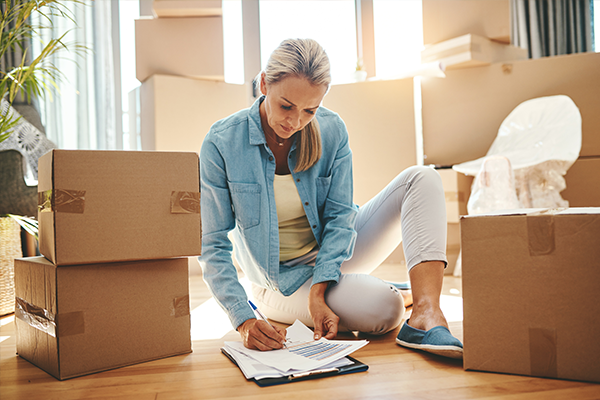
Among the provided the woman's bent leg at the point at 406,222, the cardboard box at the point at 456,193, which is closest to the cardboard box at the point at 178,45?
the cardboard box at the point at 456,193

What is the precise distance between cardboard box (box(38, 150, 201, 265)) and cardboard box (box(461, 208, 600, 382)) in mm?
504

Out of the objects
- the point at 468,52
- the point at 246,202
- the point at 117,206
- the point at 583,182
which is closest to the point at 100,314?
the point at 117,206

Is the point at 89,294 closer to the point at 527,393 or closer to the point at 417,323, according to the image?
the point at 417,323

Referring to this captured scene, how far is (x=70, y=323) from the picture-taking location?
79 cm

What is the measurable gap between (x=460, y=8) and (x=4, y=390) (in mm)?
2152

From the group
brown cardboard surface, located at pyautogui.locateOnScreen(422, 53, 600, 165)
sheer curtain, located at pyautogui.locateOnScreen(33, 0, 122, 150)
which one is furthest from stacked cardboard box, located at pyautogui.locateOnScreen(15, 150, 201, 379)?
sheer curtain, located at pyautogui.locateOnScreen(33, 0, 122, 150)

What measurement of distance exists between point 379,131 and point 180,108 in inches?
36.7

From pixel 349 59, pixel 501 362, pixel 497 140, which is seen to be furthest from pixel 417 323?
pixel 349 59

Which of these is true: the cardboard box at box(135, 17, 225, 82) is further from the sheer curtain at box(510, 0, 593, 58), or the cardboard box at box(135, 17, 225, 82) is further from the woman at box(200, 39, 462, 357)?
the sheer curtain at box(510, 0, 593, 58)

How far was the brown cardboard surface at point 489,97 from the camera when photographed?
78.0 inches

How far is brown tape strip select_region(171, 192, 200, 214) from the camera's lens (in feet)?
2.83

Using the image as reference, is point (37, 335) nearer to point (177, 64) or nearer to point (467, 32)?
point (177, 64)

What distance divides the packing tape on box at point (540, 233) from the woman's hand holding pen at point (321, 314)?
40 cm

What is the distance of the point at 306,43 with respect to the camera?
0.91 meters
